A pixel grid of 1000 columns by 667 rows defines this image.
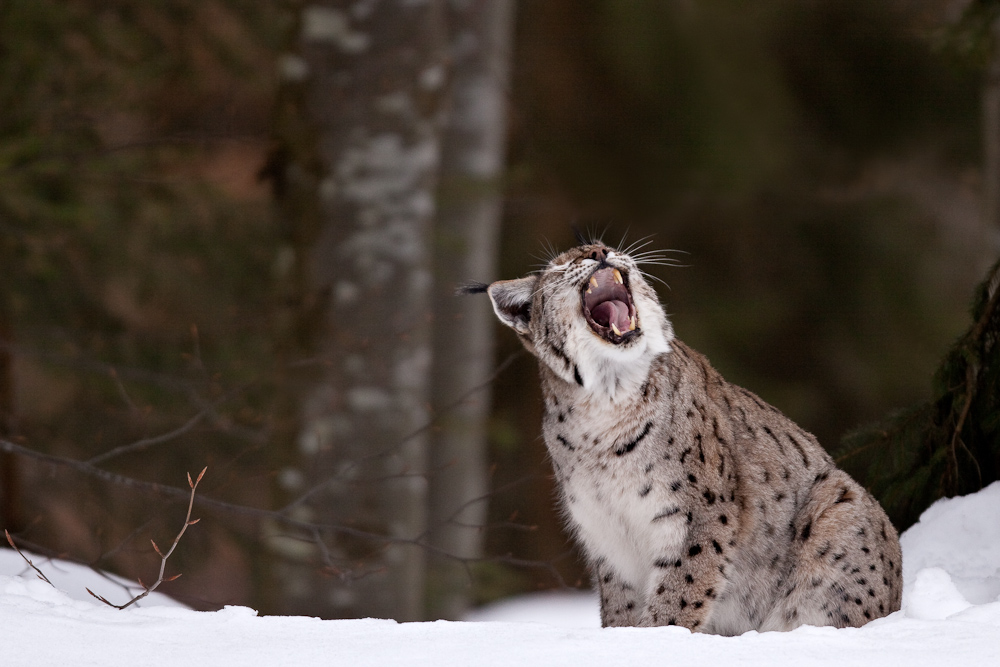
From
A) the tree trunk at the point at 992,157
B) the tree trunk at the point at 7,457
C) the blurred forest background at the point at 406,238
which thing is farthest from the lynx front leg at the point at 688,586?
the tree trunk at the point at 992,157

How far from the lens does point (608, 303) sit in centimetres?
426

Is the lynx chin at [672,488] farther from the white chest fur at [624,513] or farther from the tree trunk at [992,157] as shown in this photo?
the tree trunk at [992,157]

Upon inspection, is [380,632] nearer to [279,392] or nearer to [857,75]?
[279,392]

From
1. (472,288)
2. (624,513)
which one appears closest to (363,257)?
(472,288)

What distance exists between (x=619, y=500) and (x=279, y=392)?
2.33m

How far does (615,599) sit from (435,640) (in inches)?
63.0

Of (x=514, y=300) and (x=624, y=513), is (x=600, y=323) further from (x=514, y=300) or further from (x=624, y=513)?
(x=624, y=513)

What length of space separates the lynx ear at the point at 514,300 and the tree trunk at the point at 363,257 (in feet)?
3.90

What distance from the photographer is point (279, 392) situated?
570 cm

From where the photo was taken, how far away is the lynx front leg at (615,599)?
14.3 ft

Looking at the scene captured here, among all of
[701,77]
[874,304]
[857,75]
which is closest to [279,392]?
[701,77]

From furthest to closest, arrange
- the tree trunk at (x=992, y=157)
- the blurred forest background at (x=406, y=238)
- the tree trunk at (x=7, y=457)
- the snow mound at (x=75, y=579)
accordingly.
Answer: the tree trunk at (x=992, y=157)
the tree trunk at (x=7, y=457)
the blurred forest background at (x=406, y=238)
the snow mound at (x=75, y=579)

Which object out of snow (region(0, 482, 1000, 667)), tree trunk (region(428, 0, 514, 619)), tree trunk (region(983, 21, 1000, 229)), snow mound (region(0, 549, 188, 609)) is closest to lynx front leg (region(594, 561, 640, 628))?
snow (region(0, 482, 1000, 667))

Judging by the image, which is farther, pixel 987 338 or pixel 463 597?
pixel 463 597
